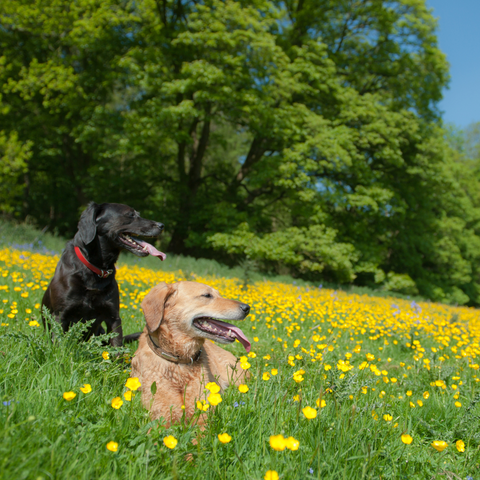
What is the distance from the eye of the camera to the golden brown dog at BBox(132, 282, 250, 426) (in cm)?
254

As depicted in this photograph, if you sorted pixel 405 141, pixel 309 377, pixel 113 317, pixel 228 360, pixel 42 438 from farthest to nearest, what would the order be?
pixel 405 141 < pixel 113 317 < pixel 228 360 < pixel 309 377 < pixel 42 438

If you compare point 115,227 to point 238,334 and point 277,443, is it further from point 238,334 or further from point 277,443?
point 277,443

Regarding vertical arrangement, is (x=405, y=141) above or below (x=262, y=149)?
above

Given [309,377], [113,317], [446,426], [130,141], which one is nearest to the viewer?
[446,426]

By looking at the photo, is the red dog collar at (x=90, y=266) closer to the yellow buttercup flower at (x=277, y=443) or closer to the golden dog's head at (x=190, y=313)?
the golden dog's head at (x=190, y=313)

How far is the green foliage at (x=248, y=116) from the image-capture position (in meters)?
15.4

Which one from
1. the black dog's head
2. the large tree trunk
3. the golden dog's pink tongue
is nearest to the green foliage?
the large tree trunk

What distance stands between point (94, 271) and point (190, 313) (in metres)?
1.40

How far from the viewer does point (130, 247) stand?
153 inches

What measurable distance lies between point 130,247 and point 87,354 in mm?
1399

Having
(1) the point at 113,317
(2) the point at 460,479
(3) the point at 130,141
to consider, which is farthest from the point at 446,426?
(3) the point at 130,141

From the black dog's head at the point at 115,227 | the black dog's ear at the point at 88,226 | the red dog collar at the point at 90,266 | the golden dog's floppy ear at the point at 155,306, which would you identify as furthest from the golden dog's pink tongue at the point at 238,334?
the black dog's ear at the point at 88,226

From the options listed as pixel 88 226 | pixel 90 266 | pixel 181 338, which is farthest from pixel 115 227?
pixel 181 338

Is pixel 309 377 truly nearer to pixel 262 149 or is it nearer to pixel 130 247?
pixel 130 247
